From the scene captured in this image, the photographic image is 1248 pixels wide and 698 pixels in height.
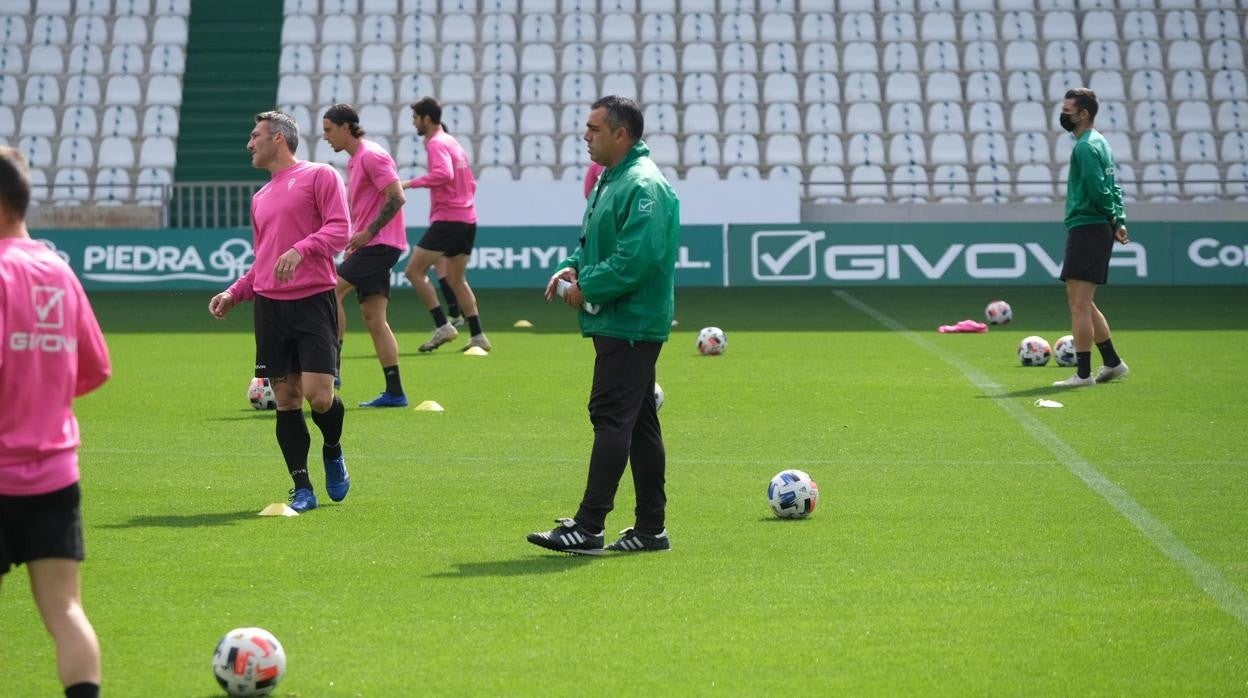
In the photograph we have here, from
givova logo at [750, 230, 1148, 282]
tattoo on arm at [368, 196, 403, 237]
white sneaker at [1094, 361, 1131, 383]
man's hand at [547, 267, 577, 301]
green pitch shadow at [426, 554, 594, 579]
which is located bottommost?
green pitch shadow at [426, 554, 594, 579]

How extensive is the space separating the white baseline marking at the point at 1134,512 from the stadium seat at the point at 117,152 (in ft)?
60.2

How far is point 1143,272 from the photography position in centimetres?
2605

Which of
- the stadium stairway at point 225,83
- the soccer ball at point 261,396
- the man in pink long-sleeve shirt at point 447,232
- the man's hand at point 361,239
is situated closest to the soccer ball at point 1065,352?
the man in pink long-sleeve shirt at point 447,232

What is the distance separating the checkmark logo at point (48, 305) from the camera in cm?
466

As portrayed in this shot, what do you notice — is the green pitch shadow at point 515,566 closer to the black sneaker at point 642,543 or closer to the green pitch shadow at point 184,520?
the black sneaker at point 642,543

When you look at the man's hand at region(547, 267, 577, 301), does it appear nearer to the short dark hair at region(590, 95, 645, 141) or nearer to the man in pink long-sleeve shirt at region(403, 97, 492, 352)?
the short dark hair at region(590, 95, 645, 141)

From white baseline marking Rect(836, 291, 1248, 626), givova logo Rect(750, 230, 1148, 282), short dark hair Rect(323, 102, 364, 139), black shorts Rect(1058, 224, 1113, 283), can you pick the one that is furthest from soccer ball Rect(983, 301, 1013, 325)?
short dark hair Rect(323, 102, 364, 139)

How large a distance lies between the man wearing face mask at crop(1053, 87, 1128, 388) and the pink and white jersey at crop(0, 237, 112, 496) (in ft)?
32.4

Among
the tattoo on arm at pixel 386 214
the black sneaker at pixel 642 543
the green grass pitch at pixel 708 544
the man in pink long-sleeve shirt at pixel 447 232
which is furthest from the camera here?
the man in pink long-sleeve shirt at pixel 447 232

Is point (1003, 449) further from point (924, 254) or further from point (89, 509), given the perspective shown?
point (924, 254)

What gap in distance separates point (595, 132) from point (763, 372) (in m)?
8.22

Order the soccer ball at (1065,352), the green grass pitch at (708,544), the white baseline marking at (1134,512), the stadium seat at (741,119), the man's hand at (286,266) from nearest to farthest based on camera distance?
the green grass pitch at (708,544) → the white baseline marking at (1134,512) → the man's hand at (286,266) → the soccer ball at (1065,352) → the stadium seat at (741,119)

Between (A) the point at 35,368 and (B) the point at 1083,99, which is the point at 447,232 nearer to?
(B) the point at 1083,99

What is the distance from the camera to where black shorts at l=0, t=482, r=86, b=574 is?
15.4 feet
